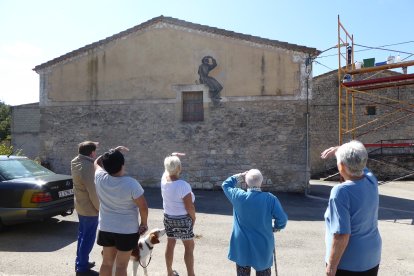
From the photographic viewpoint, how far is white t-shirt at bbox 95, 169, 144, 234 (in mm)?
3643

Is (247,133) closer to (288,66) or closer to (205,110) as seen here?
(205,110)

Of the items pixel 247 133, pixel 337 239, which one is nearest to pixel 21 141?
pixel 247 133

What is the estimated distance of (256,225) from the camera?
3.43 m

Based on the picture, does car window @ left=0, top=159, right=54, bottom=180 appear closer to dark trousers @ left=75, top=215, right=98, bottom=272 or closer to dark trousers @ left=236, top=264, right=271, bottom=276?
dark trousers @ left=75, top=215, right=98, bottom=272

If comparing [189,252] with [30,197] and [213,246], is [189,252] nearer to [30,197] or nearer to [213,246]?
[213,246]

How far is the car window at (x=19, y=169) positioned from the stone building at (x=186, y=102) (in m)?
5.97

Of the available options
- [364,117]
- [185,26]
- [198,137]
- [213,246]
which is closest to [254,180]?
[213,246]

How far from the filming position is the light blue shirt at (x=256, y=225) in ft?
11.2

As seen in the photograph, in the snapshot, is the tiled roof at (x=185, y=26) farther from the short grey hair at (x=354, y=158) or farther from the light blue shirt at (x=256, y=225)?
the short grey hair at (x=354, y=158)

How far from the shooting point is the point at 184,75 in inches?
519

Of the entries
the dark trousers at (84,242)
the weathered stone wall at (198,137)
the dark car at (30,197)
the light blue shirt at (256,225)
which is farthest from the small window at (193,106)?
the light blue shirt at (256,225)

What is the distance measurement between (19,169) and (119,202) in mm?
4396

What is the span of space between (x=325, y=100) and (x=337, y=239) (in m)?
21.8

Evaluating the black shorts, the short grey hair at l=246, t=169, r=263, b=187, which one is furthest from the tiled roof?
the black shorts
